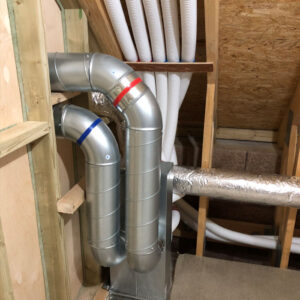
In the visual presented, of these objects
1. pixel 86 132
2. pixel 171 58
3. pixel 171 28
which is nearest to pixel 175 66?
pixel 171 58

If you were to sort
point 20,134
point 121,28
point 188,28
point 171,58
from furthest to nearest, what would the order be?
point 171,58
point 121,28
point 188,28
point 20,134

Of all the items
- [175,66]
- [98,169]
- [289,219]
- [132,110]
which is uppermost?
[175,66]

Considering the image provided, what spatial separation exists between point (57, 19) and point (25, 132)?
66 centimetres

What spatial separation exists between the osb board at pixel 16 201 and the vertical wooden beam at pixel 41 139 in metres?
0.03

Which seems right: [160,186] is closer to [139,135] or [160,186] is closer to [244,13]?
[139,135]

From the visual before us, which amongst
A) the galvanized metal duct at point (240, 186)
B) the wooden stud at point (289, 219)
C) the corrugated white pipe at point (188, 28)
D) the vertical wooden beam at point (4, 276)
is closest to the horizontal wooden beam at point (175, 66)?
the corrugated white pipe at point (188, 28)

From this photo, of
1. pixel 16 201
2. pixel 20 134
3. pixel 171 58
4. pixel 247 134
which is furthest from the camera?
pixel 247 134

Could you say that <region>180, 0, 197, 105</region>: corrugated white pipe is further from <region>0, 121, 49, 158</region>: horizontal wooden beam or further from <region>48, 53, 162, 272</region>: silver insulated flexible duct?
<region>0, 121, 49, 158</region>: horizontal wooden beam

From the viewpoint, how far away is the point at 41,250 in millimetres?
1412

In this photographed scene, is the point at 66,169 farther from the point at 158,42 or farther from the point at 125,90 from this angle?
the point at 158,42

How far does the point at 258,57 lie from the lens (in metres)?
1.75

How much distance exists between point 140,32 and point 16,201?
3.19 feet

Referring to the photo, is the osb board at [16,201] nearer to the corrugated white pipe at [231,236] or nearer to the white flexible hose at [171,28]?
the white flexible hose at [171,28]

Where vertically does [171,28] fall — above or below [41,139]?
above
